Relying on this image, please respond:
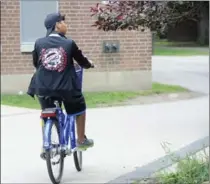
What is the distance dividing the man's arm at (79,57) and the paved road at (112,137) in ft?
4.20

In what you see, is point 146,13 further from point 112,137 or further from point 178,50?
point 178,50

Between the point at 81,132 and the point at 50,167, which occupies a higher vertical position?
the point at 81,132

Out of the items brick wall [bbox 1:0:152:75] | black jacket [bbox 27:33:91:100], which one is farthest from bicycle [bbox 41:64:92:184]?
brick wall [bbox 1:0:152:75]

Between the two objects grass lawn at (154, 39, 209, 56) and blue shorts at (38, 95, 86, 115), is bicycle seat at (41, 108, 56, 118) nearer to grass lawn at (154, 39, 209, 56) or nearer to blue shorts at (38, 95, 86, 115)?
blue shorts at (38, 95, 86, 115)

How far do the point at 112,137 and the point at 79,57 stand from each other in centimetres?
326

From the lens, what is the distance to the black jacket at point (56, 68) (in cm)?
632

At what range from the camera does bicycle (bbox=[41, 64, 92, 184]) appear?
6.56 meters

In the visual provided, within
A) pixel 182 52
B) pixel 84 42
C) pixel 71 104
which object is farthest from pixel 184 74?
pixel 71 104

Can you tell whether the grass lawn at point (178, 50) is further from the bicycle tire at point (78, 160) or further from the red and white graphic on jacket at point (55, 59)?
the red and white graphic on jacket at point (55, 59)

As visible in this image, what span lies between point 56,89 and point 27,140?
322 cm

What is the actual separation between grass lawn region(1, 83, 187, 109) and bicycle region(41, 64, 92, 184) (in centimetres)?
608

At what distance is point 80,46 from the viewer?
14.9 metres

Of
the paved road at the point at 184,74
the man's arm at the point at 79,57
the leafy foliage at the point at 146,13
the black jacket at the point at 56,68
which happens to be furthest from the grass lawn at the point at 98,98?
the leafy foliage at the point at 146,13

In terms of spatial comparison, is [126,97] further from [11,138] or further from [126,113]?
[11,138]
